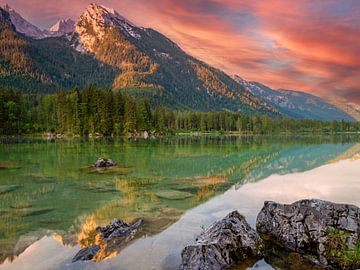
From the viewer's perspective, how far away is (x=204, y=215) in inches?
814

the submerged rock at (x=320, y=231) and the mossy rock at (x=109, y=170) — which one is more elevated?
the submerged rock at (x=320, y=231)

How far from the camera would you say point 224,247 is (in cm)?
1294

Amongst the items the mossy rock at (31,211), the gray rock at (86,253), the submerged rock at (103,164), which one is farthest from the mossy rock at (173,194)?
the submerged rock at (103,164)

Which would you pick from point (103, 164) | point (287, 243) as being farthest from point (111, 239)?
point (103, 164)

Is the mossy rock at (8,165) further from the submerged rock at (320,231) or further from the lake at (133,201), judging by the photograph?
the submerged rock at (320,231)

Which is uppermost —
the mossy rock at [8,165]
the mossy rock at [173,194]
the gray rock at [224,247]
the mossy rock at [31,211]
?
the gray rock at [224,247]

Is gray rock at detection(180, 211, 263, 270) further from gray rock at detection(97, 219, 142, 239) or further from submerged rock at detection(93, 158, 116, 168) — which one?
submerged rock at detection(93, 158, 116, 168)

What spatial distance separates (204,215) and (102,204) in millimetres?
7390

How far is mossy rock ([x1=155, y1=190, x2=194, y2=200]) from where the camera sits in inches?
1033

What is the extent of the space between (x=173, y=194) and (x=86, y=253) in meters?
13.8

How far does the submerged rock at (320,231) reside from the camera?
42.5ft

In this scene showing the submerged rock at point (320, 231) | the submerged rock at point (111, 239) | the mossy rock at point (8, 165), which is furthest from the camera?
the mossy rock at point (8, 165)

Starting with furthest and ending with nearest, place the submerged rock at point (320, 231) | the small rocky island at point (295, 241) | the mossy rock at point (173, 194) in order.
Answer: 1. the mossy rock at point (173, 194)
2. the submerged rock at point (320, 231)
3. the small rocky island at point (295, 241)

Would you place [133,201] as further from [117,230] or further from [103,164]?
[103,164]
